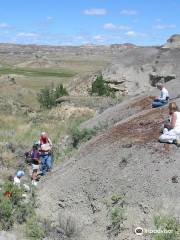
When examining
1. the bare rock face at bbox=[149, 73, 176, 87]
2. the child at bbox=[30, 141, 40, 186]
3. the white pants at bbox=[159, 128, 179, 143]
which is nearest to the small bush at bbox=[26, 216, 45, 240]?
the white pants at bbox=[159, 128, 179, 143]

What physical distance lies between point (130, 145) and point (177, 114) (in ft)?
4.93

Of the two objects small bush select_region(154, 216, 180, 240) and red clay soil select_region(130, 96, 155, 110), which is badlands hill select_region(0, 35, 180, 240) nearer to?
small bush select_region(154, 216, 180, 240)

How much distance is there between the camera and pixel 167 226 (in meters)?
9.88

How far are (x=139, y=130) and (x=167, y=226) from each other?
5.20 m

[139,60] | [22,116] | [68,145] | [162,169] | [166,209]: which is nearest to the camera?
[166,209]

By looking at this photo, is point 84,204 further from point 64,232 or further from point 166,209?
point 166,209

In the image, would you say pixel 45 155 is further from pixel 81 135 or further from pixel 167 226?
pixel 167 226

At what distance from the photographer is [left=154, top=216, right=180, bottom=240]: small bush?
9656 mm

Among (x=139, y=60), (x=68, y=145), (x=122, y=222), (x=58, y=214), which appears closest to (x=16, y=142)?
(x=68, y=145)

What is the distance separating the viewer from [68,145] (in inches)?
833

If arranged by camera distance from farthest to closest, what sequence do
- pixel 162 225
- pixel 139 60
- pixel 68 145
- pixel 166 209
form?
pixel 139 60 → pixel 68 145 → pixel 166 209 → pixel 162 225

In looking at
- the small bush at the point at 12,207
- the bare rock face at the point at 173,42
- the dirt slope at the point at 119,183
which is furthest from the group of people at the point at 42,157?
the bare rock face at the point at 173,42

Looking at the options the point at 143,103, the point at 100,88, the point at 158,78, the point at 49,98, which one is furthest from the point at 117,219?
the point at 100,88

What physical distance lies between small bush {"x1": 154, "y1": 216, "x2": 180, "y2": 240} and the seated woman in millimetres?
2967
